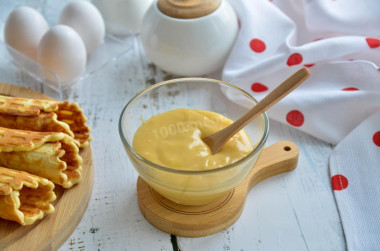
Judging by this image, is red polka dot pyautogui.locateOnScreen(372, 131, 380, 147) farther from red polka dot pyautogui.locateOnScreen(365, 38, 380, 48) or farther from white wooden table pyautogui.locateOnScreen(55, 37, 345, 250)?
red polka dot pyautogui.locateOnScreen(365, 38, 380, 48)

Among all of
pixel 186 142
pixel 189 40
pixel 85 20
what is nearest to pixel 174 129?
pixel 186 142

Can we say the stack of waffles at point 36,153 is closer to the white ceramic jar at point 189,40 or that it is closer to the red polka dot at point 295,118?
the white ceramic jar at point 189,40

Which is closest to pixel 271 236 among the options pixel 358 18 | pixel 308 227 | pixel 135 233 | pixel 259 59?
pixel 308 227

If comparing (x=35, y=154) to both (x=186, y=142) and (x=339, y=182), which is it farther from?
(x=339, y=182)

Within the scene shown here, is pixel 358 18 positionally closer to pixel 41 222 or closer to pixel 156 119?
pixel 156 119

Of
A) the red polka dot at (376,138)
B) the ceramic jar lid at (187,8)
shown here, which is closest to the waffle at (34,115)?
the ceramic jar lid at (187,8)

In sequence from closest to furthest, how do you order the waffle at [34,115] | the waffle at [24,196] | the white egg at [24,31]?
the waffle at [24,196]
the waffle at [34,115]
the white egg at [24,31]
